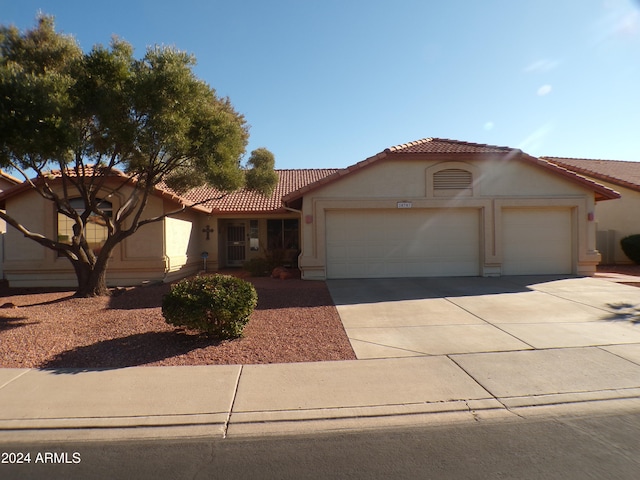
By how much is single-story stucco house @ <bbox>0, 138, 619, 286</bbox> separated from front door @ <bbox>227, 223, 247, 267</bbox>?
5342 millimetres

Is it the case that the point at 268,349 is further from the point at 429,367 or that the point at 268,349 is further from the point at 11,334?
the point at 11,334

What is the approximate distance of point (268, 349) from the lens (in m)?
6.74

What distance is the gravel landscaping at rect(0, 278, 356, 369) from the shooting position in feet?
20.8

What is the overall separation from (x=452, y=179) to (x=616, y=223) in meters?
10.2

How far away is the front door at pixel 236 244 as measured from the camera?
19.8 m

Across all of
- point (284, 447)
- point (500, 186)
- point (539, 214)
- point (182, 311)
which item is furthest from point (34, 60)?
point (539, 214)

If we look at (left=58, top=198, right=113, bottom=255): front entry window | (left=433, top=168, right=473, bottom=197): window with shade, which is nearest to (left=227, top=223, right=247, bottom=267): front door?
(left=58, top=198, right=113, bottom=255): front entry window

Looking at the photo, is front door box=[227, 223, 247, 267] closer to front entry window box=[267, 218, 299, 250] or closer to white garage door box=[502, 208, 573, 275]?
front entry window box=[267, 218, 299, 250]

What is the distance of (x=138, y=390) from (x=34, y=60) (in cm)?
819

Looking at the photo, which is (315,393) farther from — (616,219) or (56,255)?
(616,219)

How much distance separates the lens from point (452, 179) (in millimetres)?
14156

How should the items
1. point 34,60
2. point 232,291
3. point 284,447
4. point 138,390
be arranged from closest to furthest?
point 284,447
point 138,390
point 232,291
point 34,60

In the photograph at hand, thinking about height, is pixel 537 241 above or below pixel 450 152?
below

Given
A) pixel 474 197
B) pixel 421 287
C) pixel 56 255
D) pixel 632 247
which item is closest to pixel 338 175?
pixel 421 287
